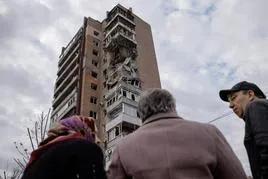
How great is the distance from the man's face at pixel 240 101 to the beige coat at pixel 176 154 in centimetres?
76

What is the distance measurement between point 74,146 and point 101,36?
37471 millimetres

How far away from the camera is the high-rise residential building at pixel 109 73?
27797 millimetres

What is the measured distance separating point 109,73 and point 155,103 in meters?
30.9

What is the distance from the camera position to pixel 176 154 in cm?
204

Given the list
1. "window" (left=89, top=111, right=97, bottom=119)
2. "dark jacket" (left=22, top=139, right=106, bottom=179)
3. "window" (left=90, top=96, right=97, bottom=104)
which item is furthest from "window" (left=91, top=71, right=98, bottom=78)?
"dark jacket" (left=22, top=139, right=106, bottom=179)

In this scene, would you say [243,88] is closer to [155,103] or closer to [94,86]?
[155,103]

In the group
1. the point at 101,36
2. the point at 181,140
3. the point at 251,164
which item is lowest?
the point at 251,164

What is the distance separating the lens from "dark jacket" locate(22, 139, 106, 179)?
1738 mm

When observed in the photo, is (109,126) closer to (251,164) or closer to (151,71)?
(151,71)

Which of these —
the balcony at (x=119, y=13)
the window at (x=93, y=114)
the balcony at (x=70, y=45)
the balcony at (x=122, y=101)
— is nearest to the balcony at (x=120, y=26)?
the balcony at (x=119, y=13)

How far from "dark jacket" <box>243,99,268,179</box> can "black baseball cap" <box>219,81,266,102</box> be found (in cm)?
49

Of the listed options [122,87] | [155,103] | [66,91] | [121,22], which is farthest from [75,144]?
[66,91]

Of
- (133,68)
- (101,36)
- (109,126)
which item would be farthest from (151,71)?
(109,126)

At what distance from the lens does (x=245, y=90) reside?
9.46ft
